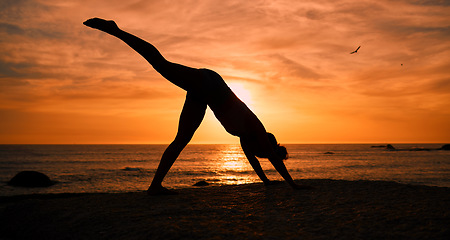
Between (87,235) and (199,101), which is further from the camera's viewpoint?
(199,101)

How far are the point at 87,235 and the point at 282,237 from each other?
2383 mm

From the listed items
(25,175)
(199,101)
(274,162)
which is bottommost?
(25,175)

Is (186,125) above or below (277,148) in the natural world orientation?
above

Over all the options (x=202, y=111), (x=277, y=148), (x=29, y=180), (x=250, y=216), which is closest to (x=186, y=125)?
(x=202, y=111)

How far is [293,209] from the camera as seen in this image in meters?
4.57

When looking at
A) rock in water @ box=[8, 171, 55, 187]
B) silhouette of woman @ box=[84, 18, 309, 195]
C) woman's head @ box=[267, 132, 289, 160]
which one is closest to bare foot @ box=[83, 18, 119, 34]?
silhouette of woman @ box=[84, 18, 309, 195]

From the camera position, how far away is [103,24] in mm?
4965

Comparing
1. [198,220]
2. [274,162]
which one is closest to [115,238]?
[198,220]

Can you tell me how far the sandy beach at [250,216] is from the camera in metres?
3.58

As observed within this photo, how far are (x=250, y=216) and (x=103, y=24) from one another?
12.0ft

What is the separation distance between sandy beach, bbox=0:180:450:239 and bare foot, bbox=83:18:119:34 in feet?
9.11

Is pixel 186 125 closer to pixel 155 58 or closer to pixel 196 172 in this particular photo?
pixel 155 58

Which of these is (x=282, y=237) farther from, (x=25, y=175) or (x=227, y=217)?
(x=25, y=175)

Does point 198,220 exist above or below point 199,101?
below
